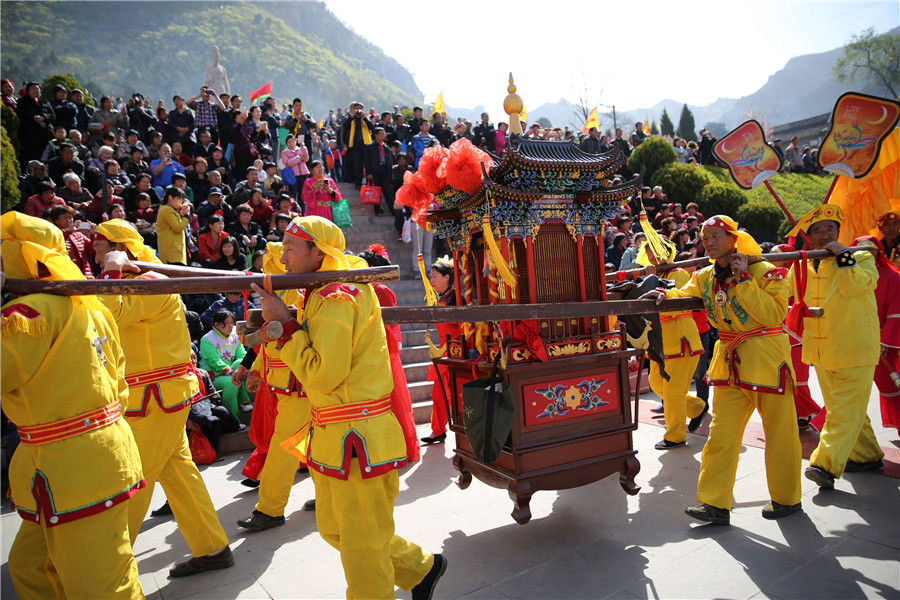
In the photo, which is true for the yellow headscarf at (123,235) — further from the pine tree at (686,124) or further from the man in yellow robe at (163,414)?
the pine tree at (686,124)

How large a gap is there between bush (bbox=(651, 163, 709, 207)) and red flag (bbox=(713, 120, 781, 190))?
36.5ft

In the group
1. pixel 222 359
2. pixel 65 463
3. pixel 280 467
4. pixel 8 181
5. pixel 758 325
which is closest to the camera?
pixel 65 463

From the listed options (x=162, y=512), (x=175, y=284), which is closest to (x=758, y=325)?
(x=175, y=284)

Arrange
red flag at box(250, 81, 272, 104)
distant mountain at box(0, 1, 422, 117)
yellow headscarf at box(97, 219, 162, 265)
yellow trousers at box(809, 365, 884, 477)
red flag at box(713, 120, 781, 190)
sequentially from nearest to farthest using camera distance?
yellow headscarf at box(97, 219, 162, 265)
yellow trousers at box(809, 365, 884, 477)
red flag at box(713, 120, 781, 190)
red flag at box(250, 81, 272, 104)
distant mountain at box(0, 1, 422, 117)

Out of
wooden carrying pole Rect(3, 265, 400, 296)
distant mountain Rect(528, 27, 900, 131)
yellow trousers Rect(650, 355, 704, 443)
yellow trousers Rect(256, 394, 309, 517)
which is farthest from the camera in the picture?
distant mountain Rect(528, 27, 900, 131)

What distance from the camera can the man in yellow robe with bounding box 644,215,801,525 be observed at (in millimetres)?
3736

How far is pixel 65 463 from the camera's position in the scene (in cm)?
229

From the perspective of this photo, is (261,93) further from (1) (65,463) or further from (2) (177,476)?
(1) (65,463)

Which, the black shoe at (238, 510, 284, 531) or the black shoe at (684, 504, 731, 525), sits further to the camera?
the black shoe at (238, 510, 284, 531)

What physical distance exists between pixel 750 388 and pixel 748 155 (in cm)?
196

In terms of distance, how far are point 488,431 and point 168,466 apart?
2.02m

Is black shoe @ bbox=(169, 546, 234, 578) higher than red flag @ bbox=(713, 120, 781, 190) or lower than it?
lower

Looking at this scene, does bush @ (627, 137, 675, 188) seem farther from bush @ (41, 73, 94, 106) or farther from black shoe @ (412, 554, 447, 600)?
black shoe @ (412, 554, 447, 600)

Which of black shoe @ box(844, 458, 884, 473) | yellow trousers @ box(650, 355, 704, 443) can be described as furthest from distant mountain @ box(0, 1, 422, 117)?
black shoe @ box(844, 458, 884, 473)
